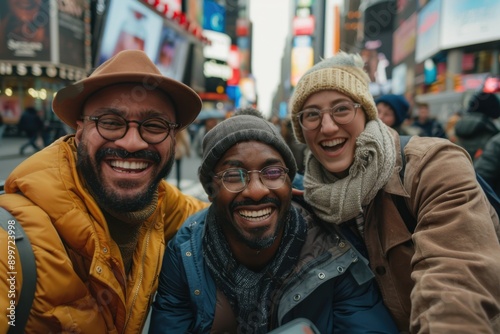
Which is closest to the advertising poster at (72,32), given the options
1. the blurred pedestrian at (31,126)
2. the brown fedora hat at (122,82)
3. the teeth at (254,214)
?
the blurred pedestrian at (31,126)

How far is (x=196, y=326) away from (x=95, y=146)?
46.6 inches

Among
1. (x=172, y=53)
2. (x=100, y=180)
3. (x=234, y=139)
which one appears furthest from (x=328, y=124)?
(x=172, y=53)

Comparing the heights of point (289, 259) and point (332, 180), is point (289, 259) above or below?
below

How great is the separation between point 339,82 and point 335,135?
0.34 m

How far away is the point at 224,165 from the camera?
215 centimetres

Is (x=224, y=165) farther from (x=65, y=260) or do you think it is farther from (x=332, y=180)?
(x=65, y=260)

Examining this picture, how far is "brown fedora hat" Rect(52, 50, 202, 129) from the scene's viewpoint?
2.14m

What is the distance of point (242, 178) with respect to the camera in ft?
6.88

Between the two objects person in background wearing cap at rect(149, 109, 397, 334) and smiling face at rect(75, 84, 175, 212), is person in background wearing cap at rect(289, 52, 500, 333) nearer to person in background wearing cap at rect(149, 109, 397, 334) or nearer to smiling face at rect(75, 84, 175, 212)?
person in background wearing cap at rect(149, 109, 397, 334)

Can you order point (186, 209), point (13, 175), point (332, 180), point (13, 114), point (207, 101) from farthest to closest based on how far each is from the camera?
point (207, 101) < point (13, 114) < point (186, 209) < point (332, 180) < point (13, 175)

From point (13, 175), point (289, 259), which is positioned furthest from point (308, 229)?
point (13, 175)

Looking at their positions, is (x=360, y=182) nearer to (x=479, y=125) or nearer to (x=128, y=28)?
(x=479, y=125)

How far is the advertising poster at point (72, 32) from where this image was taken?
18156 mm

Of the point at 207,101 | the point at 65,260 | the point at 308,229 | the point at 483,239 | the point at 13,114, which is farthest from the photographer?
the point at 207,101
